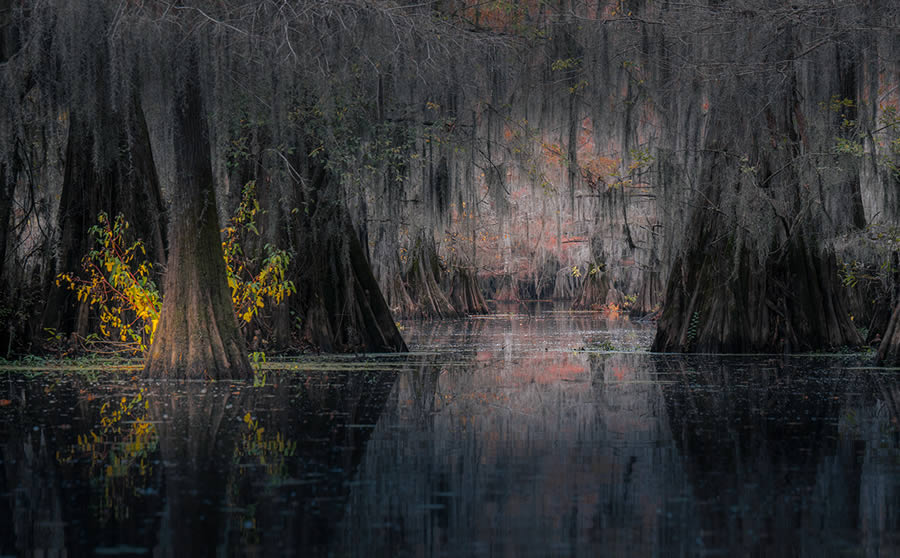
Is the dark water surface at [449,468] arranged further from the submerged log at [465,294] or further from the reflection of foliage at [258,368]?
the submerged log at [465,294]

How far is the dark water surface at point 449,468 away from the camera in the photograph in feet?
16.6

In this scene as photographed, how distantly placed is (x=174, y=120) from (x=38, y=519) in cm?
790

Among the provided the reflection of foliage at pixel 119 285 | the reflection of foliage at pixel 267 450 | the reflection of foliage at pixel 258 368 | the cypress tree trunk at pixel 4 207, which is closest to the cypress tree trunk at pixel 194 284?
the reflection of foliage at pixel 258 368

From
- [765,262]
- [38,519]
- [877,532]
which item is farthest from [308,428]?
[765,262]

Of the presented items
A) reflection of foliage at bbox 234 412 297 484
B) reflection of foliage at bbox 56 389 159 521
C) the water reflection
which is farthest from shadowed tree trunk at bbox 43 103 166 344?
reflection of foliage at bbox 234 412 297 484

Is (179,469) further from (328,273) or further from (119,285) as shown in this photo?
(328,273)

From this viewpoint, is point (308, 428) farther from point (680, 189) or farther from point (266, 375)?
point (680, 189)

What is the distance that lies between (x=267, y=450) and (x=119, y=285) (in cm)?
817

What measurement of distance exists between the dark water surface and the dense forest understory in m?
2.79

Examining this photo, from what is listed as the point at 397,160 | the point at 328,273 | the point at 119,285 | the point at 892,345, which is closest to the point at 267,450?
the point at 119,285

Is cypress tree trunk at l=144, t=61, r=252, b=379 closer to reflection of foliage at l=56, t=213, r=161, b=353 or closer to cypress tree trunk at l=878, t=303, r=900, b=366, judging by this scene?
reflection of foliage at l=56, t=213, r=161, b=353

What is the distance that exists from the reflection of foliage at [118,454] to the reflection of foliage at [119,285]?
5.15 meters

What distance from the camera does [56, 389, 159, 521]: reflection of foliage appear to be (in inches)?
235

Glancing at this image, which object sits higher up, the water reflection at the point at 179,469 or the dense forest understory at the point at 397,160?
the dense forest understory at the point at 397,160
